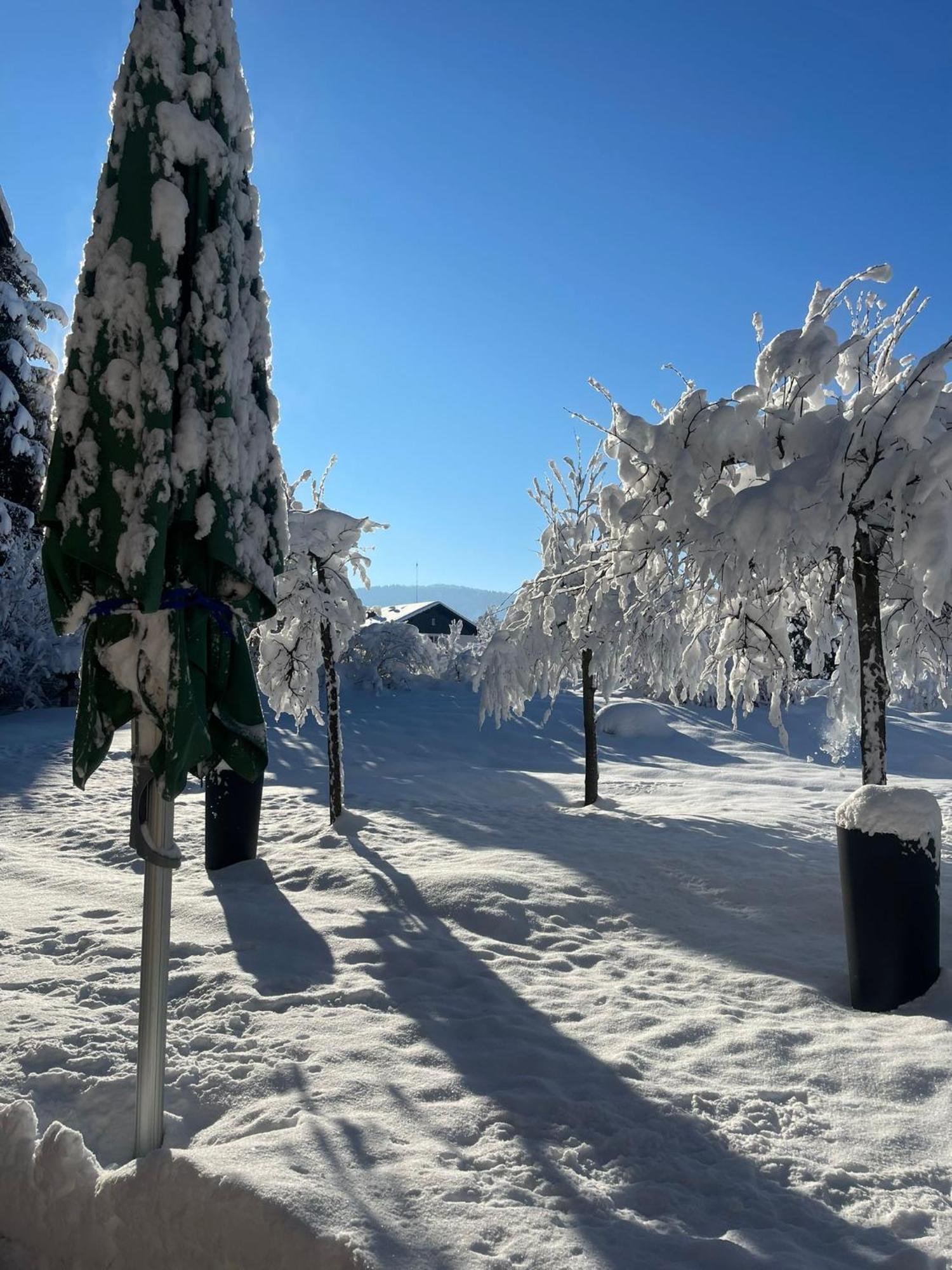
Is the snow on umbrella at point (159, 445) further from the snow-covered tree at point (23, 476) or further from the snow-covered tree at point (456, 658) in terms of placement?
the snow-covered tree at point (456, 658)

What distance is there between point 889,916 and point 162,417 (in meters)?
4.10

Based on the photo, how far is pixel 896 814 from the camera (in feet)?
13.6

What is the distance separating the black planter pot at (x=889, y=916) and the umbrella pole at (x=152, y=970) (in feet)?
10.7

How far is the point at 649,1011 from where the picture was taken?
170 inches

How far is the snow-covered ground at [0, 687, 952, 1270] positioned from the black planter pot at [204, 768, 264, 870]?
1.10ft

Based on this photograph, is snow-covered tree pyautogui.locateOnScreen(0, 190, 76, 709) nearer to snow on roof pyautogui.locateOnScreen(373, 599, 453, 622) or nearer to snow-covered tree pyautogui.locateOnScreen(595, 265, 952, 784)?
snow-covered tree pyautogui.locateOnScreen(595, 265, 952, 784)

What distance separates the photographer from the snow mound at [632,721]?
66.4 feet

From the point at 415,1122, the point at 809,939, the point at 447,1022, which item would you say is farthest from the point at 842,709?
the point at 415,1122

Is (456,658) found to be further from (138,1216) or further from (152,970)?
(138,1216)

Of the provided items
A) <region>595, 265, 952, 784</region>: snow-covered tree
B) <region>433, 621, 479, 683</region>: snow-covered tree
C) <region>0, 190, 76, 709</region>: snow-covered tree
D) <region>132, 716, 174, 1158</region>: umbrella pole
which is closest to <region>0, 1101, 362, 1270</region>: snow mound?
<region>132, 716, 174, 1158</region>: umbrella pole

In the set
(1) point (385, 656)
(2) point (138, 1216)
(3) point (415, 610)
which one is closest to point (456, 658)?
(1) point (385, 656)

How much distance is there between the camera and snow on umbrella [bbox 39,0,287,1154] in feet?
8.91

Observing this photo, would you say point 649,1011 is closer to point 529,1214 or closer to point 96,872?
point 529,1214

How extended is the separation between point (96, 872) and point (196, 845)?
4.49 feet
